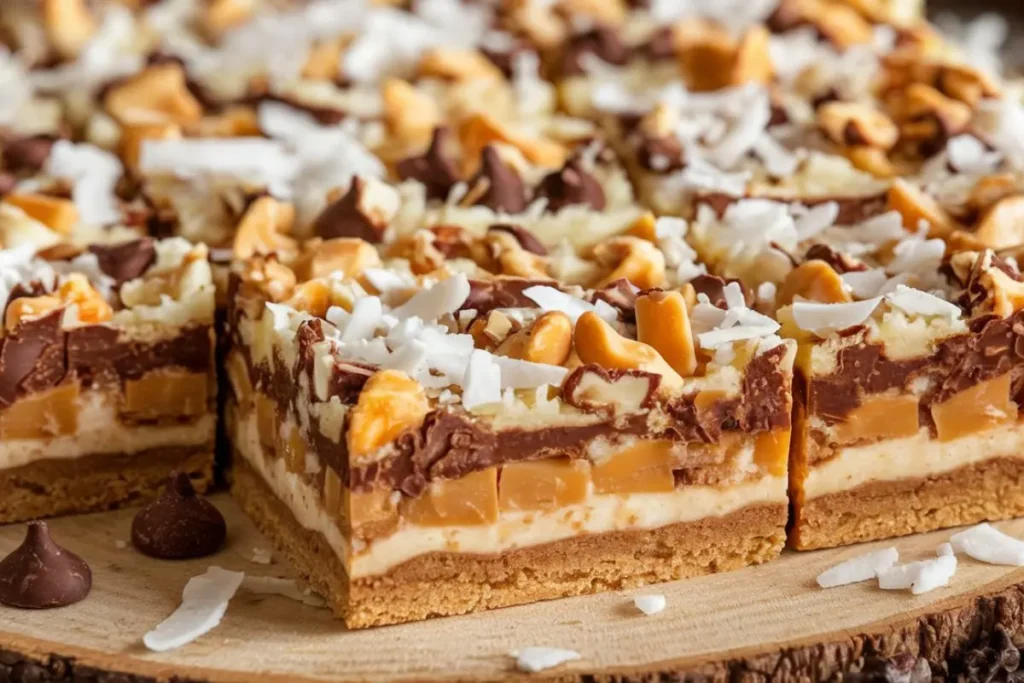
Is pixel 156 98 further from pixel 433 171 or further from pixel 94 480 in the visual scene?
pixel 94 480

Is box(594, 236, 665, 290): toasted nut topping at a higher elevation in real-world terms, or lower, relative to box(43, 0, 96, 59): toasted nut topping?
higher

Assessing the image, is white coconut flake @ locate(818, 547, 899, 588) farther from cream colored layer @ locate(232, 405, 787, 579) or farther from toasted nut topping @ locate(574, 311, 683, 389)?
toasted nut topping @ locate(574, 311, 683, 389)

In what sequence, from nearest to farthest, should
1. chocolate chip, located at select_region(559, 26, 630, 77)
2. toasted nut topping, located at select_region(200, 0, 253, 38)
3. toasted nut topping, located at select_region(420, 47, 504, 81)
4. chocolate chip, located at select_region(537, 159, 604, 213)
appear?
1. chocolate chip, located at select_region(537, 159, 604, 213)
2. toasted nut topping, located at select_region(420, 47, 504, 81)
3. chocolate chip, located at select_region(559, 26, 630, 77)
4. toasted nut topping, located at select_region(200, 0, 253, 38)

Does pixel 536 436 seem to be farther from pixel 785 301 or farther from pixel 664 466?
pixel 785 301

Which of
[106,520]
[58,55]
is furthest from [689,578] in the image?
[58,55]

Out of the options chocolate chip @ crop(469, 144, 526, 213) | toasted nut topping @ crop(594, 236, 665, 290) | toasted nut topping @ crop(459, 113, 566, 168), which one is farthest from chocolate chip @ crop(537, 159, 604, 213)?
toasted nut topping @ crop(594, 236, 665, 290)

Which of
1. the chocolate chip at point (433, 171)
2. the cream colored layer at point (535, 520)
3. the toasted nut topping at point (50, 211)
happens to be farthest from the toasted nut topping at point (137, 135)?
the cream colored layer at point (535, 520)

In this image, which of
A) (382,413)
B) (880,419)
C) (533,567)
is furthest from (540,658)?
(880,419)

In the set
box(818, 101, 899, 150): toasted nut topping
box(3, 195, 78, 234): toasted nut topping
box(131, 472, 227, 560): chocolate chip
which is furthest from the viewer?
box(818, 101, 899, 150): toasted nut topping
